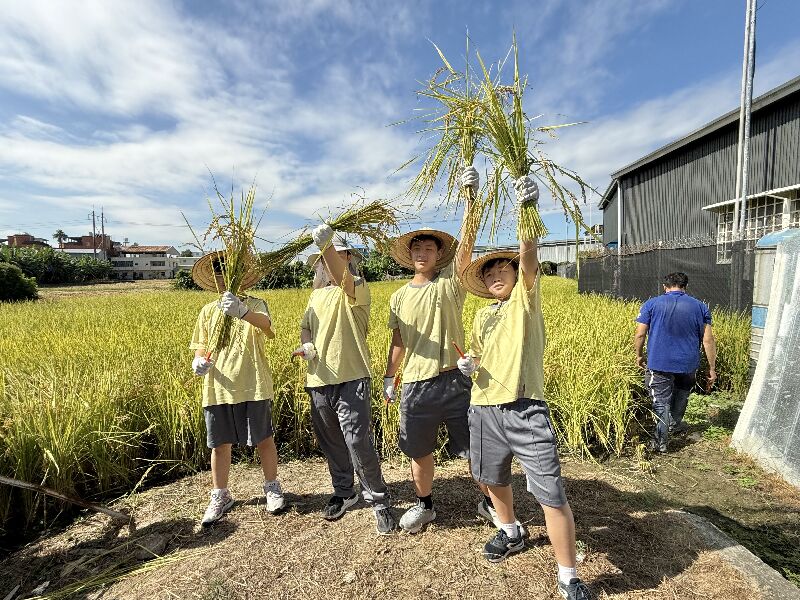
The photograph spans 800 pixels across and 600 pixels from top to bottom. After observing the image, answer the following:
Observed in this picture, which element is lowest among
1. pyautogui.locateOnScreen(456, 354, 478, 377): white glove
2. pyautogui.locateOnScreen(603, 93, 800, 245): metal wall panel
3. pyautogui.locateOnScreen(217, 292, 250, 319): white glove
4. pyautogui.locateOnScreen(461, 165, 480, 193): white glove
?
pyautogui.locateOnScreen(456, 354, 478, 377): white glove

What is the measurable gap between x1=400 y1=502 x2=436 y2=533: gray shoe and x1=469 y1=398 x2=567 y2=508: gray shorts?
1.49ft

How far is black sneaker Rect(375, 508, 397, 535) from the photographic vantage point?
2.38 m

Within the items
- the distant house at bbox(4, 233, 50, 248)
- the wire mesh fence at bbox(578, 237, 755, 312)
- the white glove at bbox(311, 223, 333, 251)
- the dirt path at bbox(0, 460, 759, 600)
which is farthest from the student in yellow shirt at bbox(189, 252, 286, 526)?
the distant house at bbox(4, 233, 50, 248)

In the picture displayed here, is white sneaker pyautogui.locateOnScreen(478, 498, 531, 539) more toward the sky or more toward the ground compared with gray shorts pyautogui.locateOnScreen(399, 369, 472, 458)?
more toward the ground

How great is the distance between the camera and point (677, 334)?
3.69 metres

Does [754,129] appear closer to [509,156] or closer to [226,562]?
[509,156]

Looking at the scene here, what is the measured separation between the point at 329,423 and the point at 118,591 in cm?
123

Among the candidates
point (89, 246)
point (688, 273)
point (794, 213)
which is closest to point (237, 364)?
point (688, 273)

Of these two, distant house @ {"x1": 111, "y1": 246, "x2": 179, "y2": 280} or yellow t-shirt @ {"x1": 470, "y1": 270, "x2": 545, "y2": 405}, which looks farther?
distant house @ {"x1": 111, "y1": 246, "x2": 179, "y2": 280}

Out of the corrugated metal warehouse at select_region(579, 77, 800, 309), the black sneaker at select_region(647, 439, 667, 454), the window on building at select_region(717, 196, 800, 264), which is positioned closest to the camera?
the black sneaker at select_region(647, 439, 667, 454)

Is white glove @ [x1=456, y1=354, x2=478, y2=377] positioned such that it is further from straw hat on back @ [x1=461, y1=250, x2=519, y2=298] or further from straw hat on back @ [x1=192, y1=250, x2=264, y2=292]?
straw hat on back @ [x1=192, y1=250, x2=264, y2=292]

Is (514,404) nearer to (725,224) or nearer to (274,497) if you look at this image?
(274,497)

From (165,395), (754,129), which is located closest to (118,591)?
(165,395)

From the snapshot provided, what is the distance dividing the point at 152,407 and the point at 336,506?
69.8 inches
